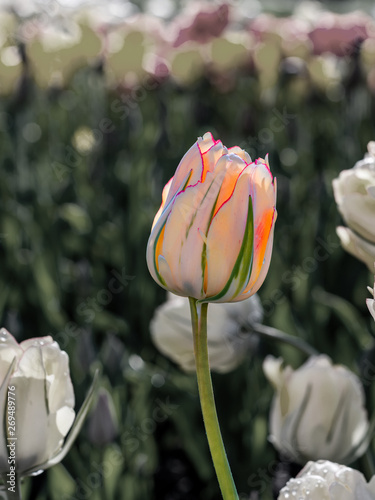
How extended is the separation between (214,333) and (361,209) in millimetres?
271

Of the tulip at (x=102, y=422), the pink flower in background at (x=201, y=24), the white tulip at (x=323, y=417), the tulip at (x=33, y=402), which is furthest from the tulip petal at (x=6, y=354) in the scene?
the pink flower in background at (x=201, y=24)

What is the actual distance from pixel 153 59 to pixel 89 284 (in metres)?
1.31

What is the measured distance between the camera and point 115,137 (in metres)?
2.11

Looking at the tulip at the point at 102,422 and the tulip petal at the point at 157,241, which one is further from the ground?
the tulip petal at the point at 157,241

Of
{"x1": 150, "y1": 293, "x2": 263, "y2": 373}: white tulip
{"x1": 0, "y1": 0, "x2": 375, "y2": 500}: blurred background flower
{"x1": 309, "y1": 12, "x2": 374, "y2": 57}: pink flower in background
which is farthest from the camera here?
{"x1": 309, "y1": 12, "x2": 374, "y2": 57}: pink flower in background

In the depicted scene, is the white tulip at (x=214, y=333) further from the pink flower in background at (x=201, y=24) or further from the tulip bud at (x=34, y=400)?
the pink flower in background at (x=201, y=24)

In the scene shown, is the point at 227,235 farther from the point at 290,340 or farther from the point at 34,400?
the point at 290,340

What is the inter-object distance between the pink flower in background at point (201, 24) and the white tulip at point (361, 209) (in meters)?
2.12

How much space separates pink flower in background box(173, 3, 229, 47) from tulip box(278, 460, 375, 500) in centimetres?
226

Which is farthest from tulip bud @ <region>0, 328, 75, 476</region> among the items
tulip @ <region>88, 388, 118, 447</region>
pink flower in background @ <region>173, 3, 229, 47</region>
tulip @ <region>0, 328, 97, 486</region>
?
pink flower in background @ <region>173, 3, 229, 47</region>

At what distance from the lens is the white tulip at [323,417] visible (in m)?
0.55

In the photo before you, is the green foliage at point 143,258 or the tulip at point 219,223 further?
the green foliage at point 143,258

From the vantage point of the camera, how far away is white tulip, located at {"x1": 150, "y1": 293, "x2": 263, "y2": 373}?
0.66m

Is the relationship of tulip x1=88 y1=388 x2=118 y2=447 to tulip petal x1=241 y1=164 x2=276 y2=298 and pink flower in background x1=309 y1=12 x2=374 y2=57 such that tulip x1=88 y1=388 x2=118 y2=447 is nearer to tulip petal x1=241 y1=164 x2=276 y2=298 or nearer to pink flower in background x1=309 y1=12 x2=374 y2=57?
A: tulip petal x1=241 y1=164 x2=276 y2=298
